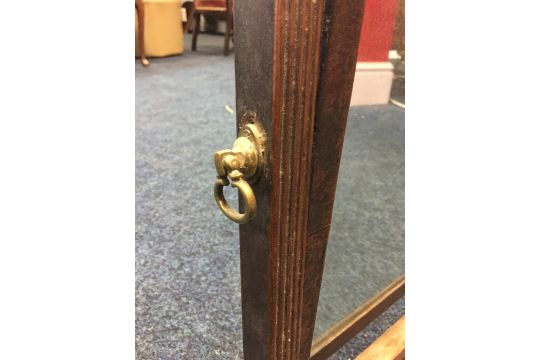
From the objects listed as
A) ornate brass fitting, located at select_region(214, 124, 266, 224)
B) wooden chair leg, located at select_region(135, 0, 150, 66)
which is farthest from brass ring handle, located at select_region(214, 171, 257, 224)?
wooden chair leg, located at select_region(135, 0, 150, 66)

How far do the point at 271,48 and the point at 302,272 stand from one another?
24 cm

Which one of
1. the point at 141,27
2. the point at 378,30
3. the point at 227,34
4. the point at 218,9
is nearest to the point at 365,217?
the point at 378,30

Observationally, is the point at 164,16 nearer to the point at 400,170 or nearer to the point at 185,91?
the point at 185,91

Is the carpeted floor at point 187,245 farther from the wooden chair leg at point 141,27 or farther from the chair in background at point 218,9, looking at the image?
the chair in background at point 218,9

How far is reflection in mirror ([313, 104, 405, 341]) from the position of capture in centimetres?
67

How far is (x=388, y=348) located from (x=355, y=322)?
91mm

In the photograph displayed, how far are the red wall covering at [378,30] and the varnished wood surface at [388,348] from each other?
49 cm

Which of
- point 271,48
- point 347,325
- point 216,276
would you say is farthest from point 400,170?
point 271,48

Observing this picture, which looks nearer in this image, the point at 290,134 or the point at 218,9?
the point at 290,134

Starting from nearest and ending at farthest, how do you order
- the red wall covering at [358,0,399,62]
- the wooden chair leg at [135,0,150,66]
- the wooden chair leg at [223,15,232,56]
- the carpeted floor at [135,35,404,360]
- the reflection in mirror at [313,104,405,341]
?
the red wall covering at [358,0,399,62], the reflection in mirror at [313,104,405,341], the carpeted floor at [135,35,404,360], the wooden chair leg at [135,0,150,66], the wooden chair leg at [223,15,232,56]

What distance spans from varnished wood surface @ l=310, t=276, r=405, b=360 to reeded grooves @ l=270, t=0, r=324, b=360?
0.29m

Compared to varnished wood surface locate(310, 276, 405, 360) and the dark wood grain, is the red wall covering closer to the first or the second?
the dark wood grain

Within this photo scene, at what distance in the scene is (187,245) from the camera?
112 centimetres

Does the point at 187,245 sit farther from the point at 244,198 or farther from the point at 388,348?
the point at 244,198
